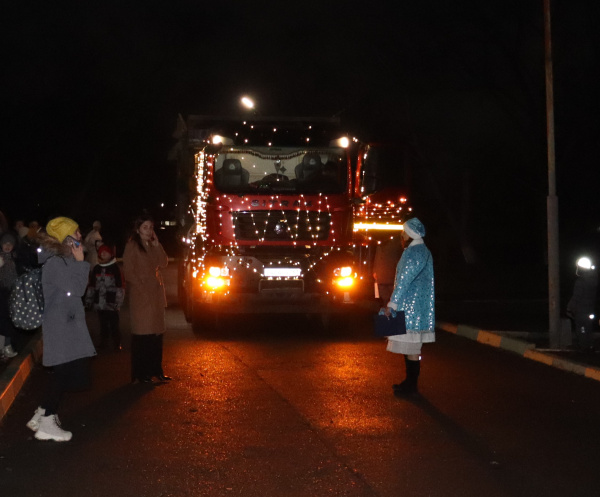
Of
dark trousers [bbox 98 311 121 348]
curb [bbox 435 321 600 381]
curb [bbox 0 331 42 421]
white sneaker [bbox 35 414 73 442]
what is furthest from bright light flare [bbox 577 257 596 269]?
white sneaker [bbox 35 414 73 442]

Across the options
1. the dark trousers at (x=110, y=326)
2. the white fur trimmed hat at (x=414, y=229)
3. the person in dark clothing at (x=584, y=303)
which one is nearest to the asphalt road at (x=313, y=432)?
the person in dark clothing at (x=584, y=303)

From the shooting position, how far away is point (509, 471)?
22.8 feet

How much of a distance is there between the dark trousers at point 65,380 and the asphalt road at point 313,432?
366mm

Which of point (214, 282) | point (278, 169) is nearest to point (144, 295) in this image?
point (214, 282)

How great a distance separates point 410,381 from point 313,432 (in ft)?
7.08

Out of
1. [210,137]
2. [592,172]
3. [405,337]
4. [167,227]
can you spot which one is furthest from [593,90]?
[405,337]

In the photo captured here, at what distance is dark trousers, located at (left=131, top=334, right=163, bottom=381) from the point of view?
1073cm

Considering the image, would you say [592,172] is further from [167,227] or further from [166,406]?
[166,406]

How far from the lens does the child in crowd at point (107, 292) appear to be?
13.9 meters

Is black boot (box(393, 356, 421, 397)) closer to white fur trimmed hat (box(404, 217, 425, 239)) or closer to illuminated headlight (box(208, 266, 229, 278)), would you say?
white fur trimmed hat (box(404, 217, 425, 239))

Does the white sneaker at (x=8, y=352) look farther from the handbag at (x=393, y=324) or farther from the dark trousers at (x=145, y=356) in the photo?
the handbag at (x=393, y=324)

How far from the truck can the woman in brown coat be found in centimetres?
480

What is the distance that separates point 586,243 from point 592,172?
22.6 metres

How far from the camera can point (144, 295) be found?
421 inches
